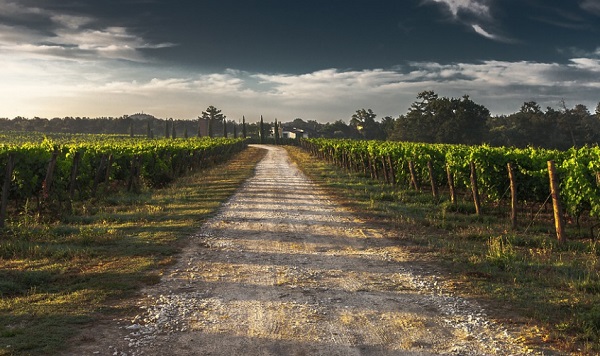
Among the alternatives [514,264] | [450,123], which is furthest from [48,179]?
[450,123]

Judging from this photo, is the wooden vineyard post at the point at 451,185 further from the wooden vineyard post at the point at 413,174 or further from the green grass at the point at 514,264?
the wooden vineyard post at the point at 413,174

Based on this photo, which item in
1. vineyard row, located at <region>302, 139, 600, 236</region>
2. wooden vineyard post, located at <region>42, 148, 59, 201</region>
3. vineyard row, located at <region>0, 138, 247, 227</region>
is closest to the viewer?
vineyard row, located at <region>302, 139, 600, 236</region>

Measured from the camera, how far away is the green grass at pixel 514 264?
222 inches

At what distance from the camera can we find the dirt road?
4.95m

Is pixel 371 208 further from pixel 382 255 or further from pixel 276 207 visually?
pixel 382 255

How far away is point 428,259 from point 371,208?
646cm

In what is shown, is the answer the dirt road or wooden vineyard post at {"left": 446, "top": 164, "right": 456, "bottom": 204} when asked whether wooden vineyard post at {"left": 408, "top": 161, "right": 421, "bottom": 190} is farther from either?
the dirt road

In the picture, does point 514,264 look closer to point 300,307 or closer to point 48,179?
point 300,307

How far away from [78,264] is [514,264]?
820 centimetres

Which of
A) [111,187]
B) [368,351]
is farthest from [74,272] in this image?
[111,187]

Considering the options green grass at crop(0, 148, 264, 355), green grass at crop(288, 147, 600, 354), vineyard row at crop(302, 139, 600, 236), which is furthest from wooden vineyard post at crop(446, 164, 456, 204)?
green grass at crop(0, 148, 264, 355)

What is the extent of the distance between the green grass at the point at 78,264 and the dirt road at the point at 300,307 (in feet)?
1.65

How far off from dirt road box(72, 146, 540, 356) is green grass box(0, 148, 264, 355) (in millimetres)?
502

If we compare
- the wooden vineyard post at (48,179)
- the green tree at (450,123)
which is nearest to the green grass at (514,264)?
the wooden vineyard post at (48,179)
